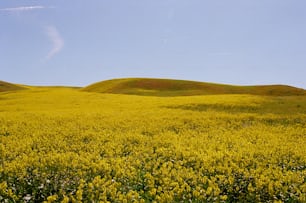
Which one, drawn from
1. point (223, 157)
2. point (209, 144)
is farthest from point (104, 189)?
point (209, 144)

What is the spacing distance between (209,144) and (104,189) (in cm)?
719

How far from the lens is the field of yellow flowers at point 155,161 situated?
808cm

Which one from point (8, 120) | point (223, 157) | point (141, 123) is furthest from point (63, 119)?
point (223, 157)

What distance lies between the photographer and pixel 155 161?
1091 centimetres

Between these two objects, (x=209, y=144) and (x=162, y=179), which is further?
(x=209, y=144)

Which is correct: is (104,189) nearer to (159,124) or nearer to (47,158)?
(47,158)

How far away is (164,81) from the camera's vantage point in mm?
77500

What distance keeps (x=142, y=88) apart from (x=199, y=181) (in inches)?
2463

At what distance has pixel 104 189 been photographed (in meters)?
7.54

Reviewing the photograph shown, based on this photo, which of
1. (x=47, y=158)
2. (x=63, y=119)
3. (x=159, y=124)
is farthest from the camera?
(x=63, y=119)

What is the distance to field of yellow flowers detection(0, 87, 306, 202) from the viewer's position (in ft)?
26.5

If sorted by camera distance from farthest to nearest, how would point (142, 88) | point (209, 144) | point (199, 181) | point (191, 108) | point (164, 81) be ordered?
1. point (164, 81)
2. point (142, 88)
3. point (191, 108)
4. point (209, 144)
5. point (199, 181)

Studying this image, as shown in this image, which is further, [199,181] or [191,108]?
[191,108]

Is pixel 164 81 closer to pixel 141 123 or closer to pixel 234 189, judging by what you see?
pixel 141 123
